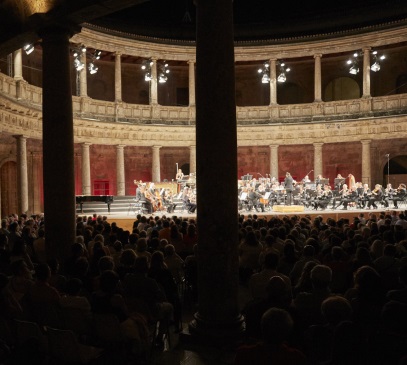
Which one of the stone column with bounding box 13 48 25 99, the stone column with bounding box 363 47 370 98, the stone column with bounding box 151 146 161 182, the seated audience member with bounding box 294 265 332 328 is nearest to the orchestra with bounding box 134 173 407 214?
the stone column with bounding box 151 146 161 182

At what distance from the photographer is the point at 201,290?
16.6ft

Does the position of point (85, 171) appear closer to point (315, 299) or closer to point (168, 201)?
point (168, 201)

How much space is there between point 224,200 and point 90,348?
209 centimetres

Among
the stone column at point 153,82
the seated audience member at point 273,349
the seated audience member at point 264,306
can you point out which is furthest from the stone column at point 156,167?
the seated audience member at point 273,349

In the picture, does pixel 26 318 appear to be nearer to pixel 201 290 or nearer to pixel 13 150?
pixel 201 290

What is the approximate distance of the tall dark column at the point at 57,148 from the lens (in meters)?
7.52

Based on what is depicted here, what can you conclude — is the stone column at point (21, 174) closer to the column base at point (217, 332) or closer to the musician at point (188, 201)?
the musician at point (188, 201)

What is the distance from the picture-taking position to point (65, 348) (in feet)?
13.2

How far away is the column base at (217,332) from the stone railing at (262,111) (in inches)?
809

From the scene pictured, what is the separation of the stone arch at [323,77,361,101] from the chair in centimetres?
2960

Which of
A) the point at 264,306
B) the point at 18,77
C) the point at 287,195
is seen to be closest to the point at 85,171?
the point at 18,77

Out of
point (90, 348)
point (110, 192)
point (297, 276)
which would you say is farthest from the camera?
point (110, 192)

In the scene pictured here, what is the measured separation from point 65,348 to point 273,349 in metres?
2.14

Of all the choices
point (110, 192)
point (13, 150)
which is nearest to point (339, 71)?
point (110, 192)
